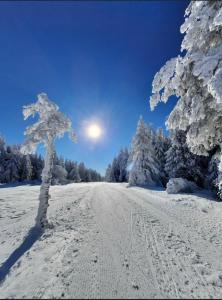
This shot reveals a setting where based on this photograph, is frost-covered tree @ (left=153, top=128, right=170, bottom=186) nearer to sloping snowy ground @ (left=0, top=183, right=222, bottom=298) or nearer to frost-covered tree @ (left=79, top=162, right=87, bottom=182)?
sloping snowy ground @ (left=0, top=183, right=222, bottom=298)

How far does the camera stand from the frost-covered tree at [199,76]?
5434 mm

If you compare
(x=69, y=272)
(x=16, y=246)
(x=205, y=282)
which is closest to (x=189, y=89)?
(x=205, y=282)

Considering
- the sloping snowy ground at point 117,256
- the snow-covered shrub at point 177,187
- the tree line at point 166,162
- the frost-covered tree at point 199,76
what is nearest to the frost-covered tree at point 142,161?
the tree line at point 166,162

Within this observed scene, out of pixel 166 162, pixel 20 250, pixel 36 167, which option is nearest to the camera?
pixel 20 250

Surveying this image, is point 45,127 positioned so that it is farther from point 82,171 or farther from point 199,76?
point 82,171

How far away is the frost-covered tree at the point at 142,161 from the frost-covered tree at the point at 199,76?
2539 centimetres

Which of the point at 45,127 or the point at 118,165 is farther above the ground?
the point at 118,165

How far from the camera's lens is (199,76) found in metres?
5.53

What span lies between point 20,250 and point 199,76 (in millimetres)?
8108

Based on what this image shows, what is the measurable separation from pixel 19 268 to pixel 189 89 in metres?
7.62

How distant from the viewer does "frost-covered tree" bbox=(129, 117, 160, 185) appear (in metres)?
32.6

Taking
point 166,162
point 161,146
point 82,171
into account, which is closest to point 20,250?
point 166,162

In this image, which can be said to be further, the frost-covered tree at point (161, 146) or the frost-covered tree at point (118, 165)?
the frost-covered tree at point (118, 165)

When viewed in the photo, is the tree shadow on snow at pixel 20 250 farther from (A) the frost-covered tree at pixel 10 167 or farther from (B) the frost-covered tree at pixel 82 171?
(B) the frost-covered tree at pixel 82 171
